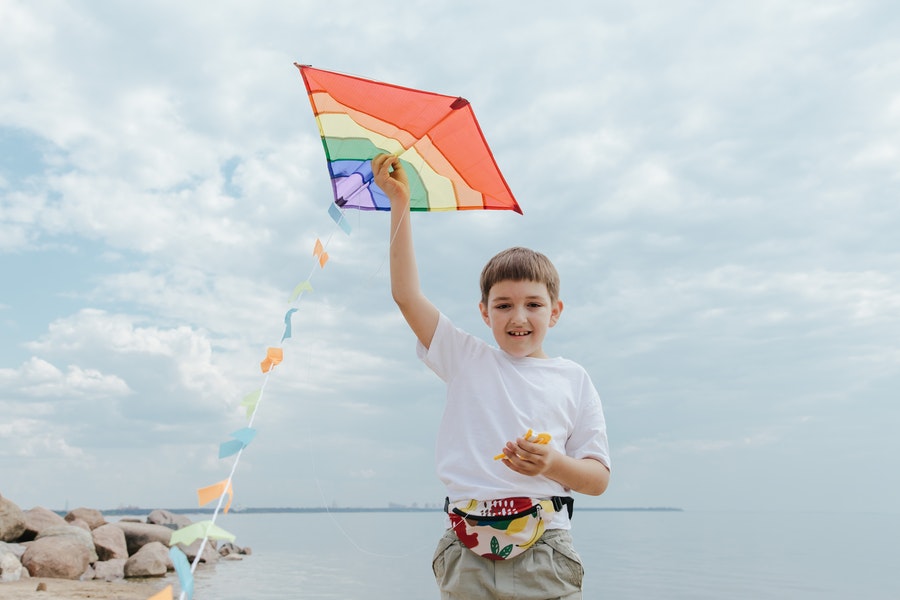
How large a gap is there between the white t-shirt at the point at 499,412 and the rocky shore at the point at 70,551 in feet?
→ 29.9

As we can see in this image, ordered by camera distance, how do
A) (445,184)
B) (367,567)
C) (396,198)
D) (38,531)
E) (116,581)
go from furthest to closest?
(367,567) → (38,531) → (116,581) → (445,184) → (396,198)

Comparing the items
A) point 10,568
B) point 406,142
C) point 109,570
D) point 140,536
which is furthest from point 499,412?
point 140,536

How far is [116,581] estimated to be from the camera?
38.9 ft

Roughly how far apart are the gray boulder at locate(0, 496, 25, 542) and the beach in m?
1.62

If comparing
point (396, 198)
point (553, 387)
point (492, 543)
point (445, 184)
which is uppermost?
point (445, 184)

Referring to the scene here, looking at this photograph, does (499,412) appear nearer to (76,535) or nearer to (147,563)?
(147,563)

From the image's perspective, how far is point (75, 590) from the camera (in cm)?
1012

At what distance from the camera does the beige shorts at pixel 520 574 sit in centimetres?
212

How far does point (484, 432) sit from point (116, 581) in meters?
11.7

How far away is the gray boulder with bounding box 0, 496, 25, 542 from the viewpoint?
1223 centimetres

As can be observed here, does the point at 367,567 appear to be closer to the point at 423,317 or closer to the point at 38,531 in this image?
the point at 38,531

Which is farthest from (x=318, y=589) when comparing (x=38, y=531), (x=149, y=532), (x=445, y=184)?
(x=445, y=184)

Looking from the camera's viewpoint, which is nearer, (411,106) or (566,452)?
(566,452)

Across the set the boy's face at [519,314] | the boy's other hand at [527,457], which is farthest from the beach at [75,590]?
the boy's other hand at [527,457]
